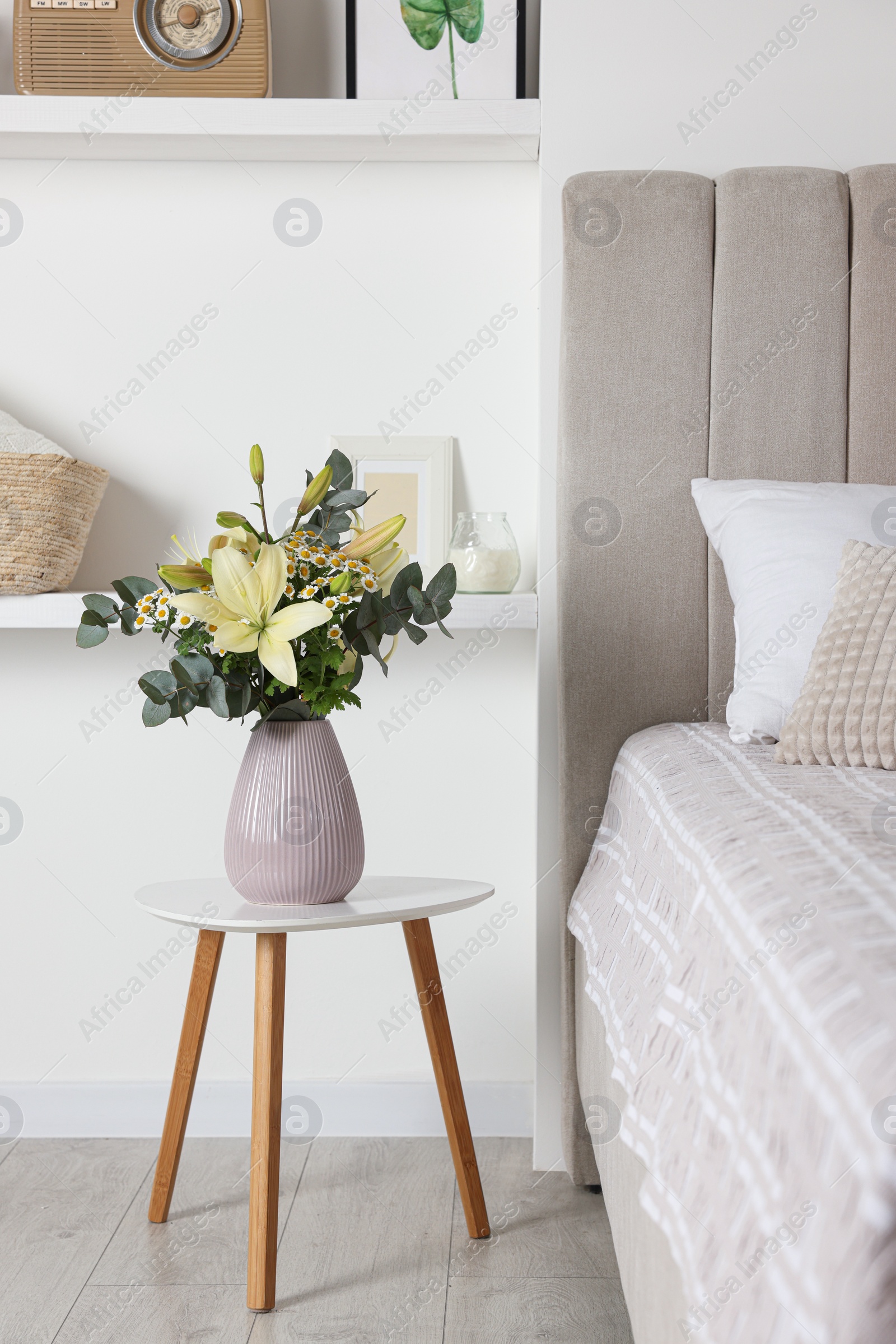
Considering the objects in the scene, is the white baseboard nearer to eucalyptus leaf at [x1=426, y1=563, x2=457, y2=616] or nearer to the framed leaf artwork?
eucalyptus leaf at [x1=426, y1=563, x2=457, y2=616]

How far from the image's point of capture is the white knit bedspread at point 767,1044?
0.54m

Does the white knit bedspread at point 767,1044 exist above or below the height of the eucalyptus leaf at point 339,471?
below

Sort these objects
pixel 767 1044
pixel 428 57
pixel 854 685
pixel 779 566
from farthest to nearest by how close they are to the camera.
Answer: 1. pixel 428 57
2. pixel 779 566
3. pixel 854 685
4. pixel 767 1044

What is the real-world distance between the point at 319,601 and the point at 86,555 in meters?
0.74

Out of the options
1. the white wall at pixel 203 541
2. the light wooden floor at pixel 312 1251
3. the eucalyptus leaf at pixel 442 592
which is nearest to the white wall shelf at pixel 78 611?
the white wall at pixel 203 541

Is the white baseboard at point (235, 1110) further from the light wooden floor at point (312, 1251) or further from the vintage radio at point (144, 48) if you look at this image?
the vintage radio at point (144, 48)

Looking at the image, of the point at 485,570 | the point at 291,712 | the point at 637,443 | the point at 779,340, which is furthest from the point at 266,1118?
the point at 779,340

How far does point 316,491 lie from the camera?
1.37 meters

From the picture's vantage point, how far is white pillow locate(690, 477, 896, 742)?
54.7 inches

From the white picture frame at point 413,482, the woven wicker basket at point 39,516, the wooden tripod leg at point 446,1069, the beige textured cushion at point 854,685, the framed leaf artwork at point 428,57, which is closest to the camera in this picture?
the beige textured cushion at point 854,685

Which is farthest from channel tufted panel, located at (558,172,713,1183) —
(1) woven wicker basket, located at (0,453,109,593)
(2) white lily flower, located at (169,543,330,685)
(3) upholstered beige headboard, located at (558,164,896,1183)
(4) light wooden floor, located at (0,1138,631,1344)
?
(1) woven wicker basket, located at (0,453,109,593)

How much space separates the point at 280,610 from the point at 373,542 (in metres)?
0.16

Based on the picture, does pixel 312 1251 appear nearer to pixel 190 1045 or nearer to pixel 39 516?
pixel 190 1045

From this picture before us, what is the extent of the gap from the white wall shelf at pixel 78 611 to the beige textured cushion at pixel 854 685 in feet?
1.72
